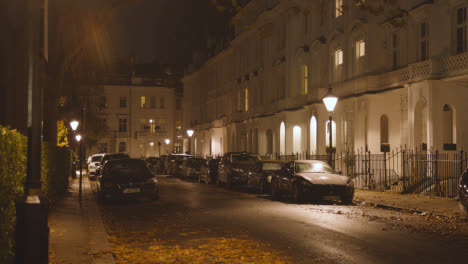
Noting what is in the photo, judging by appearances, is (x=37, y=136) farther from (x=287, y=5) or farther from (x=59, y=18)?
(x=287, y=5)

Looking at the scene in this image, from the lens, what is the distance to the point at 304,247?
9430mm

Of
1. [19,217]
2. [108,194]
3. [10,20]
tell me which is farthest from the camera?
[108,194]

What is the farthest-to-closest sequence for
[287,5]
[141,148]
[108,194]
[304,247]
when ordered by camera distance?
[141,148] → [287,5] → [108,194] → [304,247]

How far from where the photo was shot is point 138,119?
8481 cm

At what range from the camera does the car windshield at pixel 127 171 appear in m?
19.3

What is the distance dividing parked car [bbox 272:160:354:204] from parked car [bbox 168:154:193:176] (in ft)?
66.6

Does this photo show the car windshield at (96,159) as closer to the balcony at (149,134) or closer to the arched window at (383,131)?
the arched window at (383,131)

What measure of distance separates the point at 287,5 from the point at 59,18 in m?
25.6

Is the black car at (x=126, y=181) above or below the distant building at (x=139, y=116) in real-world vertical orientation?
below

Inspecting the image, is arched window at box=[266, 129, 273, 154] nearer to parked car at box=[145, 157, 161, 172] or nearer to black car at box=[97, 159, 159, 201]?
parked car at box=[145, 157, 161, 172]

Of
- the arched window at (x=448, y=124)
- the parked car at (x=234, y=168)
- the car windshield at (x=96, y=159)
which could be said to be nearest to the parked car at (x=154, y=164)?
the car windshield at (x=96, y=159)

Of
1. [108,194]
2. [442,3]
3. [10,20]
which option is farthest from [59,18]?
[442,3]

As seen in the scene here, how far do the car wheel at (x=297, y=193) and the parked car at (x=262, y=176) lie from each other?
3224mm

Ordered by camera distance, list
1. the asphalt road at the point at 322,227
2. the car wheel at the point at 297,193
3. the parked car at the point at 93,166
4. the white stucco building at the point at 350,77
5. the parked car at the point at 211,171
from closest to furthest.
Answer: the asphalt road at the point at 322,227, the car wheel at the point at 297,193, the white stucco building at the point at 350,77, the parked car at the point at 211,171, the parked car at the point at 93,166
